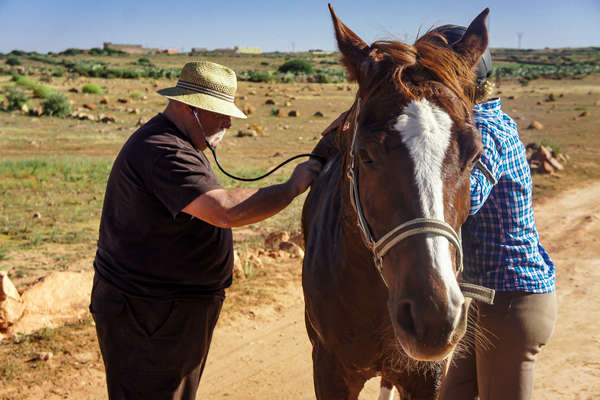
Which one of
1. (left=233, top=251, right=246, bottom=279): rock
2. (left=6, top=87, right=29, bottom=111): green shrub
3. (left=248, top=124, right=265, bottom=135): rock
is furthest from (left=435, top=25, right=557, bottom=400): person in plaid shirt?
(left=6, top=87, right=29, bottom=111): green shrub

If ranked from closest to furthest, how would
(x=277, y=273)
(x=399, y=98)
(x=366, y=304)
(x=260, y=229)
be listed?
(x=399, y=98)
(x=366, y=304)
(x=277, y=273)
(x=260, y=229)

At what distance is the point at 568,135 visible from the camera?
17344 mm

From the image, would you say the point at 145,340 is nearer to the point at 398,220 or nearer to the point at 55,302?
the point at 398,220

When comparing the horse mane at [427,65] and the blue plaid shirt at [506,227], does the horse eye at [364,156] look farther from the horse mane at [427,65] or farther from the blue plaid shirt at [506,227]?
the blue plaid shirt at [506,227]

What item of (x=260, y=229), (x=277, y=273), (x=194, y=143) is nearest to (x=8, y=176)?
(x=260, y=229)

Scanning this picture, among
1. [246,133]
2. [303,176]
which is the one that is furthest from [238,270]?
[246,133]

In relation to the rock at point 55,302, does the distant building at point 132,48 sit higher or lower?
higher

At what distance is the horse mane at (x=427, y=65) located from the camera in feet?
6.81

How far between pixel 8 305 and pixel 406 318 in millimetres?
4574

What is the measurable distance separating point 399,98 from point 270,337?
3.90m

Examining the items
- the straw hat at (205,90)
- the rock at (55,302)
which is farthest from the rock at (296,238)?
the straw hat at (205,90)

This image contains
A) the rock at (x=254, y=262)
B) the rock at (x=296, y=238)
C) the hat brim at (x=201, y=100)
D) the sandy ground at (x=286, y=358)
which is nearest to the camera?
the hat brim at (x=201, y=100)

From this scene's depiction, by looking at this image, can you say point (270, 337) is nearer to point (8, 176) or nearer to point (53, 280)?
point (53, 280)

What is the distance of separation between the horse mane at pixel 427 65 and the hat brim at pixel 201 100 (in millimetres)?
970
